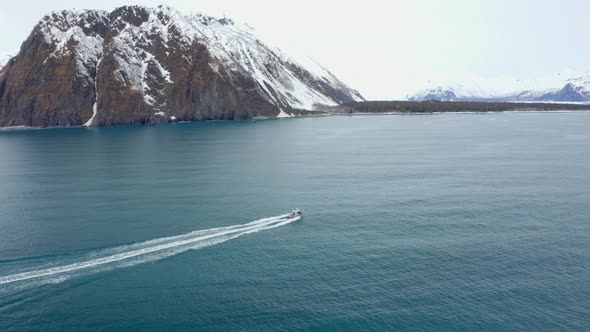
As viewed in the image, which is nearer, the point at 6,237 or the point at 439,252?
the point at 439,252

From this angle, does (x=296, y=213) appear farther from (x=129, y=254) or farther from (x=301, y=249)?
(x=129, y=254)

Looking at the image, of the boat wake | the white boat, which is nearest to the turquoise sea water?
the boat wake

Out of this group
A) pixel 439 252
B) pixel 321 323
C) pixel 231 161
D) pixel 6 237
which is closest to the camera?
pixel 321 323

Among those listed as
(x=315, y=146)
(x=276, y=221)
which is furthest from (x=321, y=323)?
(x=315, y=146)

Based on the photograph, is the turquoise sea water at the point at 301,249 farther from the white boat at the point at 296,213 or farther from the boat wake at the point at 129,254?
the white boat at the point at 296,213

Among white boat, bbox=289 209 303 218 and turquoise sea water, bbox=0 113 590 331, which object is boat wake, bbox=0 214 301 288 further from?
white boat, bbox=289 209 303 218

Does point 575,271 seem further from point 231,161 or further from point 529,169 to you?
point 231,161

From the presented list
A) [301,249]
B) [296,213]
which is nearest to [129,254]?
[301,249]
